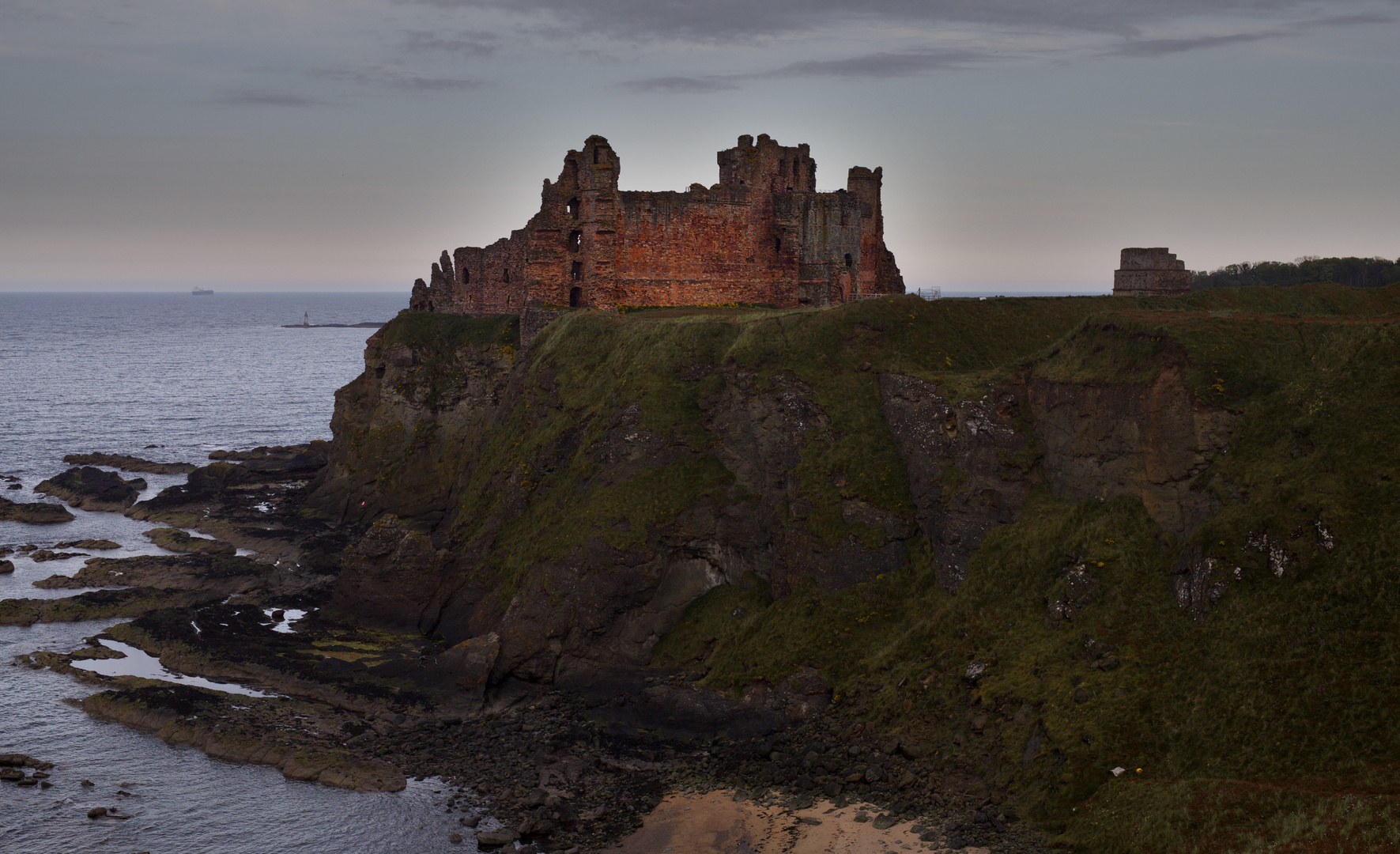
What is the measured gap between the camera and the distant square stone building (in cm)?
5572

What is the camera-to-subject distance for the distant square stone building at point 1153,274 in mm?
55719

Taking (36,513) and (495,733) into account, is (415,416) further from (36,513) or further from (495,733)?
(495,733)

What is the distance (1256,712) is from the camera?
2948cm

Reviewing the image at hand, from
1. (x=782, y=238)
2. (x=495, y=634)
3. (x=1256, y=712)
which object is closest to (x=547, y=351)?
(x=782, y=238)

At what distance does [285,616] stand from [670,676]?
2081 cm

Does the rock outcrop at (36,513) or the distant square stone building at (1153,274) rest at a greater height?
the distant square stone building at (1153,274)

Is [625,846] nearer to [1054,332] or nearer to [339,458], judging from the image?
[1054,332]

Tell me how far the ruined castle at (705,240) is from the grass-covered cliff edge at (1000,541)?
4.56 metres

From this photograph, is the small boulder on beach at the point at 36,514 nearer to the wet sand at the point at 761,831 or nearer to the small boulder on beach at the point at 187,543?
the small boulder on beach at the point at 187,543

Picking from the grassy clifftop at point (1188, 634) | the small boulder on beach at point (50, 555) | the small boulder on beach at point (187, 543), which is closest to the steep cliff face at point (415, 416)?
the small boulder on beach at point (187, 543)

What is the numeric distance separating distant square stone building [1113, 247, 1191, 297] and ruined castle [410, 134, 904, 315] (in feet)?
52.9

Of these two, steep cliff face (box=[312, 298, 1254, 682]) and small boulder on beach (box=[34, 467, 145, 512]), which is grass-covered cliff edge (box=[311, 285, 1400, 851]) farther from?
small boulder on beach (box=[34, 467, 145, 512])

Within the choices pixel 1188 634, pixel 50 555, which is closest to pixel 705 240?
pixel 1188 634

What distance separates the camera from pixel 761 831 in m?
32.8
